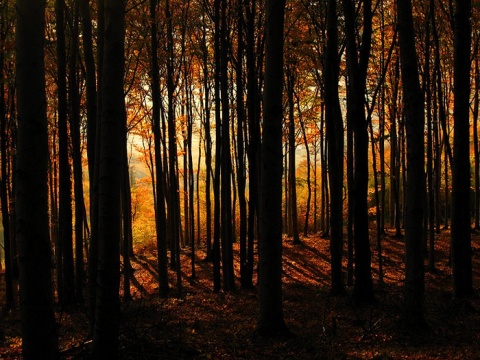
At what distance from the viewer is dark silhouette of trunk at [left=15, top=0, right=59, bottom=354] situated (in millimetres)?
3816

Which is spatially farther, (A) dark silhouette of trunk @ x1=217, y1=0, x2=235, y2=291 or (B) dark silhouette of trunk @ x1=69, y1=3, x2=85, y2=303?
(A) dark silhouette of trunk @ x1=217, y1=0, x2=235, y2=291

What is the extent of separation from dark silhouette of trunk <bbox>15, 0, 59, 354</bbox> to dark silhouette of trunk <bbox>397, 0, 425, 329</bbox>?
4.47m

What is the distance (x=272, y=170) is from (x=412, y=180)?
1883 mm

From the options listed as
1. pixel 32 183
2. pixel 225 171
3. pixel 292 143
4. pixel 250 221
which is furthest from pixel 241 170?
pixel 292 143

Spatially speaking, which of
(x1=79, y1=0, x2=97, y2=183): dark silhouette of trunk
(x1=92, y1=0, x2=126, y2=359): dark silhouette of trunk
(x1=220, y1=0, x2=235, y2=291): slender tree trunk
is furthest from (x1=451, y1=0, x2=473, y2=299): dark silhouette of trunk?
(x1=79, y1=0, x2=97, y2=183): dark silhouette of trunk

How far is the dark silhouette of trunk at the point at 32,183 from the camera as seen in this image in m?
3.82

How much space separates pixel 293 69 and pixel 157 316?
1182 cm

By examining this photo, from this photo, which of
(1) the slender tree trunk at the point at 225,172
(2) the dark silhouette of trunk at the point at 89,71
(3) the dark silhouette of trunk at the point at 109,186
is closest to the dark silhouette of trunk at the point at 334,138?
(1) the slender tree trunk at the point at 225,172

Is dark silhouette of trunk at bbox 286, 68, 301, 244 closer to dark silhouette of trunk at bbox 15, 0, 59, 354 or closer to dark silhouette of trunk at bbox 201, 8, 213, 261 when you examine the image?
dark silhouette of trunk at bbox 201, 8, 213, 261

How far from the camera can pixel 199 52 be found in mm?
13195

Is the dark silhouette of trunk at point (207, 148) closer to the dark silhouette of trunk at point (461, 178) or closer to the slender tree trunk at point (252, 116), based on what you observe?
the slender tree trunk at point (252, 116)

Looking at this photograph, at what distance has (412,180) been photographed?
5934 millimetres

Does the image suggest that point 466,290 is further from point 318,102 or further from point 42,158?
point 318,102

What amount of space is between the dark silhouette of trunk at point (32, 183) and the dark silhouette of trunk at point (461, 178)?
665 centimetres
